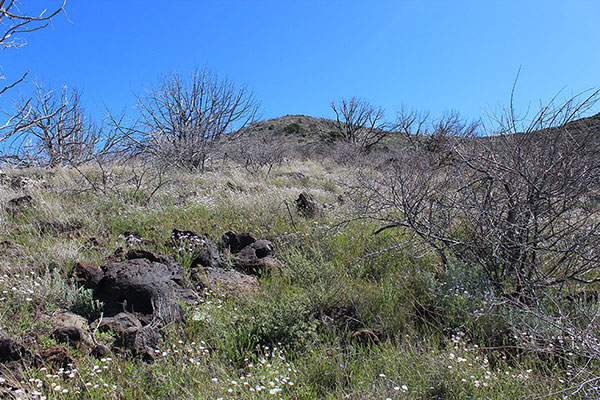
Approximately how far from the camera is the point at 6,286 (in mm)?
3207

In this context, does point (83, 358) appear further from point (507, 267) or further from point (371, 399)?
point (507, 267)

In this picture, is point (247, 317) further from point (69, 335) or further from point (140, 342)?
point (69, 335)

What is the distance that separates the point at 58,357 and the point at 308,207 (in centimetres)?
460

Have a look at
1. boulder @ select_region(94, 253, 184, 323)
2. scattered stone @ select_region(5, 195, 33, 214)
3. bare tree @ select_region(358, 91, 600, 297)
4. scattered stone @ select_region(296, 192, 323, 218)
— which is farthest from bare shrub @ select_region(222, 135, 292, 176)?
bare tree @ select_region(358, 91, 600, 297)

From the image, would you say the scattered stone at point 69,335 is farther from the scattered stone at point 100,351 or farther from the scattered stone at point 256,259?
the scattered stone at point 256,259

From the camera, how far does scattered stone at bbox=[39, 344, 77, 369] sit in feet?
7.68

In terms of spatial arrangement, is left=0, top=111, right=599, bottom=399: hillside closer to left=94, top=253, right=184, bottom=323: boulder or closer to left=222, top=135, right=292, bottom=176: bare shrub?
left=94, top=253, right=184, bottom=323: boulder

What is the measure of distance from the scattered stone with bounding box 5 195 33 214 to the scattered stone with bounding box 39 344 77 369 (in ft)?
15.1

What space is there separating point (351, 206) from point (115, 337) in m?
5.22

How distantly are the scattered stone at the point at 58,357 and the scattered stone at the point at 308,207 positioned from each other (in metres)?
4.33

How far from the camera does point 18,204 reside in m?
6.15

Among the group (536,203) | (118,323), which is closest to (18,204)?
(118,323)

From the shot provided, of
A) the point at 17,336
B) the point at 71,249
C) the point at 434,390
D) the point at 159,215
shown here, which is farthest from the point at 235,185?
the point at 434,390

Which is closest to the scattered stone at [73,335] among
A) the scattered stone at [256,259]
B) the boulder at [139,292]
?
the boulder at [139,292]
